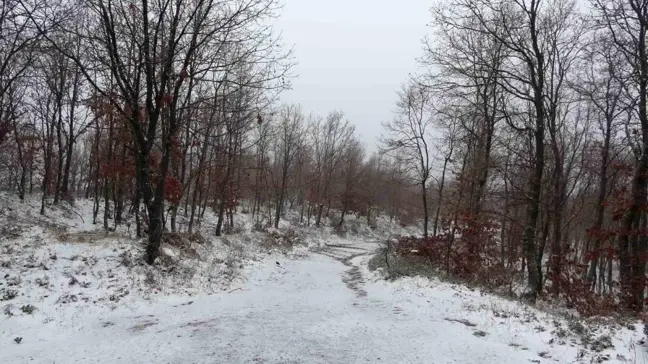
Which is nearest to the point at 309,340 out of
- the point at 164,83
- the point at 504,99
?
the point at 164,83

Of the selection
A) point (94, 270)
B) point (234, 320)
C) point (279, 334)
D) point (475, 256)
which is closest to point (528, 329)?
point (279, 334)

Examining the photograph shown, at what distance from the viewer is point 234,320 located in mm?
7270

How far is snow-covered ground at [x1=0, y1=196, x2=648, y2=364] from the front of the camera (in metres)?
5.62

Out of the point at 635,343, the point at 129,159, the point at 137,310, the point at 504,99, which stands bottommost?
the point at 137,310

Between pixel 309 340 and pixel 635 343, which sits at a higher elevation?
pixel 635 343

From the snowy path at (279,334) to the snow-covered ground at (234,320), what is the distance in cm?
2

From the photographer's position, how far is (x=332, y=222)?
45.5m

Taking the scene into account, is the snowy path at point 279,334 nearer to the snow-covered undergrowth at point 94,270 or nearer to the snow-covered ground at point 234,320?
the snow-covered ground at point 234,320

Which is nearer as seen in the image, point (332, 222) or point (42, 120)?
point (42, 120)

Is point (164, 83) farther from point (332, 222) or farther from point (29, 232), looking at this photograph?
point (332, 222)

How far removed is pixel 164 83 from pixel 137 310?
5380mm

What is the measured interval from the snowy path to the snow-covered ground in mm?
20

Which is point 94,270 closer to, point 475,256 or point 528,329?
point 528,329

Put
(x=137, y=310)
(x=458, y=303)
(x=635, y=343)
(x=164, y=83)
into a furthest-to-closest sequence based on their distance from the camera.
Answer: (x=164, y=83), (x=458, y=303), (x=137, y=310), (x=635, y=343)
